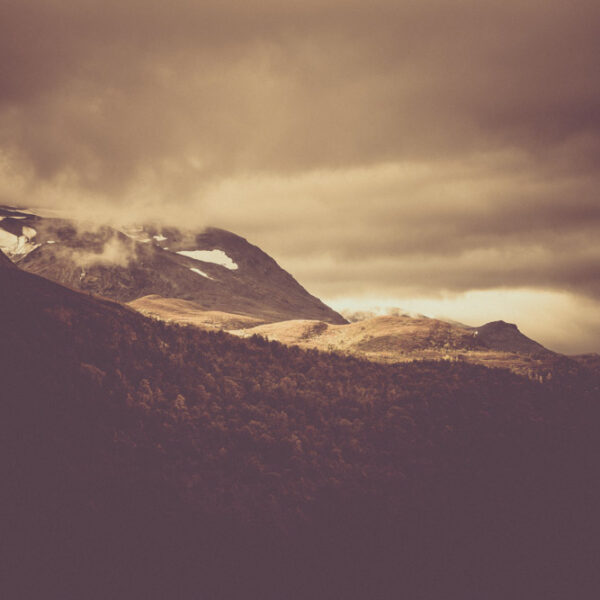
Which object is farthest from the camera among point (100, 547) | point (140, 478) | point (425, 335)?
point (425, 335)

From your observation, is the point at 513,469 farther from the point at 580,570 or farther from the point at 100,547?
the point at 100,547

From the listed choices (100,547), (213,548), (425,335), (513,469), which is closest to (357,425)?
(513,469)

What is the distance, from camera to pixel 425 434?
1438 centimetres

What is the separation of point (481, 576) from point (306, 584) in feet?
12.2

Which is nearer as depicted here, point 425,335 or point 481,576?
point 481,576

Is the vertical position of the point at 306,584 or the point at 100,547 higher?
the point at 100,547

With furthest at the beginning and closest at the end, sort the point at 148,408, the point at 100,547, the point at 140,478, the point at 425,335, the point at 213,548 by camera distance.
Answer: the point at 425,335 < the point at 148,408 < the point at 140,478 < the point at 213,548 < the point at 100,547

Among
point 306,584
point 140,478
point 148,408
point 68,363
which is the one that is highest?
point 68,363

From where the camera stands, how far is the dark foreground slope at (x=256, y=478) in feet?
28.1

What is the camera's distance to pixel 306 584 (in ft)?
28.8

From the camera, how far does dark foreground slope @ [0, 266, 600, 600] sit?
28.1 feet

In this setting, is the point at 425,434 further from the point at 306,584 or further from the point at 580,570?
the point at 306,584

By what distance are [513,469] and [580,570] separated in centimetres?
327

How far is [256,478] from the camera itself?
11266mm
